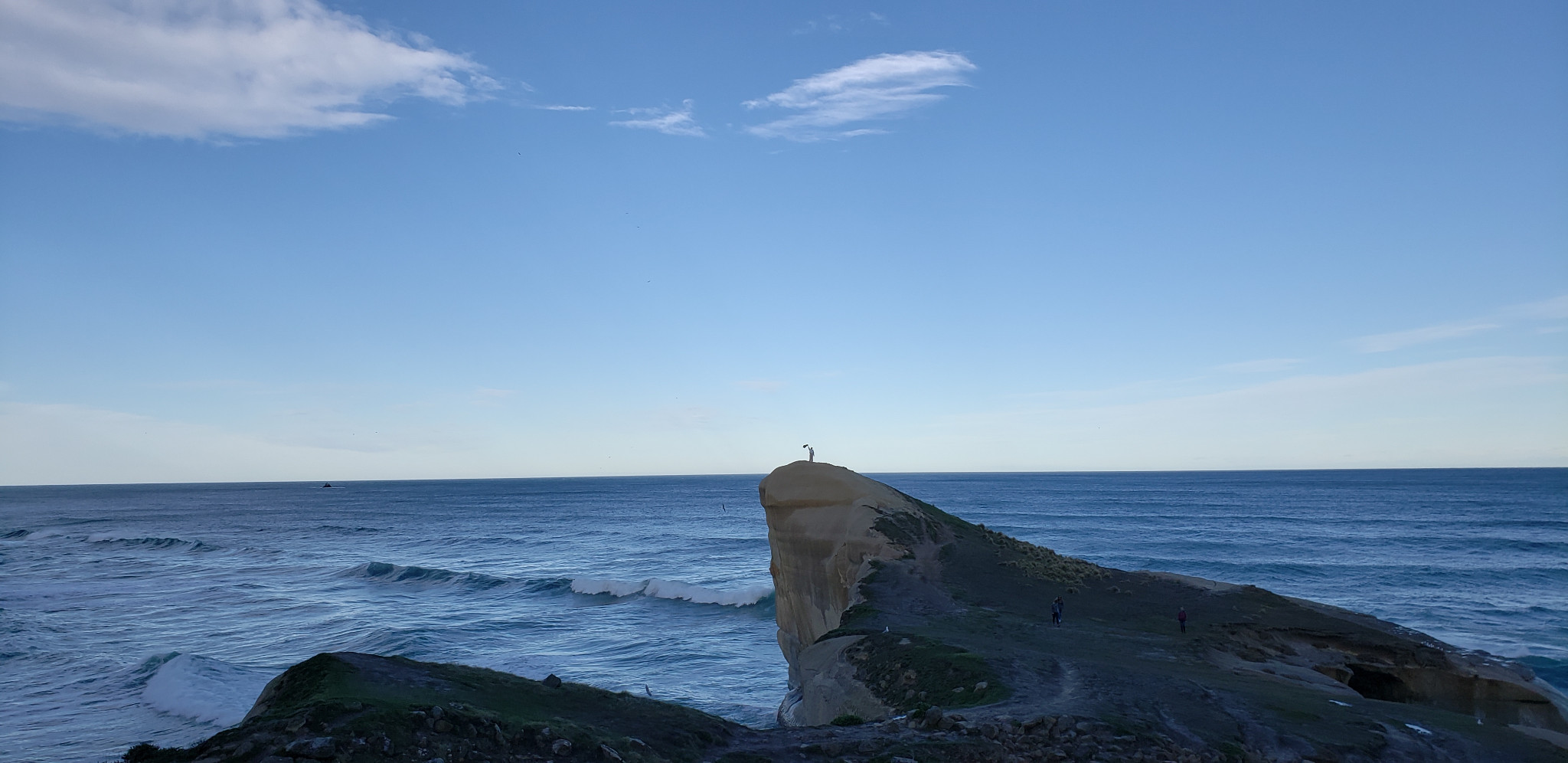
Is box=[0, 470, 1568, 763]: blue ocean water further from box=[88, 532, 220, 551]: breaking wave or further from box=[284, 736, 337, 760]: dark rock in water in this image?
box=[284, 736, 337, 760]: dark rock in water

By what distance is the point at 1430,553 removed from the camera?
57.3m

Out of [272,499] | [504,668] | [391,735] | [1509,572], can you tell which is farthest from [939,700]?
[272,499]

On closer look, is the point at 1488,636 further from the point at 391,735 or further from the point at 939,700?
the point at 391,735

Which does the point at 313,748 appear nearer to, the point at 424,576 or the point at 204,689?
the point at 204,689

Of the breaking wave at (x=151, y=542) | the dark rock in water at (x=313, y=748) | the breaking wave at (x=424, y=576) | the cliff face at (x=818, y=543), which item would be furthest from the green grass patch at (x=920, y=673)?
the breaking wave at (x=151, y=542)

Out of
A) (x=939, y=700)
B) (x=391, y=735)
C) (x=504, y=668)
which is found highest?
(x=391, y=735)

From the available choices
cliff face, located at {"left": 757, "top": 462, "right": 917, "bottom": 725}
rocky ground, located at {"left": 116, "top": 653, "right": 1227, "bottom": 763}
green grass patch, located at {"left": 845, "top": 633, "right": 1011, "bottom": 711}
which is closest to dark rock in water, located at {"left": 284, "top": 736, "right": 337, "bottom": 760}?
rocky ground, located at {"left": 116, "top": 653, "right": 1227, "bottom": 763}

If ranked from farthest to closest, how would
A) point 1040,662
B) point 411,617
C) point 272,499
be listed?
point 272,499
point 411,617
point 1040,662

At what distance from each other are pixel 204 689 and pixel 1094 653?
91.3ft

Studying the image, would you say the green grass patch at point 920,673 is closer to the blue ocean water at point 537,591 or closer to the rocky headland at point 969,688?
the rocky headland at point 969,688

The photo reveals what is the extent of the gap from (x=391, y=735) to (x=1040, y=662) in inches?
529

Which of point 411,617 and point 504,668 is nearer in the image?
point 504,668

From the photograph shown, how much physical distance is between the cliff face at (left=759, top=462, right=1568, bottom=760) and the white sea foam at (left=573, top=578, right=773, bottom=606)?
15093mm

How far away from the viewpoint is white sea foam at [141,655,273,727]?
2564 centimetres
